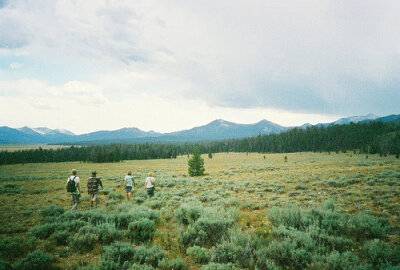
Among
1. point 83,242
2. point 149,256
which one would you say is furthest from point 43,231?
point 149,256

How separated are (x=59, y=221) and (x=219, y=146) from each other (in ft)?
491

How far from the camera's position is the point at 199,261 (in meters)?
5.56

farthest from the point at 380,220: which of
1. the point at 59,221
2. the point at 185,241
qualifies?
the point at 59,221

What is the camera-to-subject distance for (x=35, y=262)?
513cm

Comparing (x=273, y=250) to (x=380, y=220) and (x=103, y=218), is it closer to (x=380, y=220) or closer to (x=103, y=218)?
(x=380, y=220)

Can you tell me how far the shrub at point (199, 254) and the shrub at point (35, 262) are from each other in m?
3.88

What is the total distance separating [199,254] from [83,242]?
4022 millimetres

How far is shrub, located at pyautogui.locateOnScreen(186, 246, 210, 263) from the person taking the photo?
18.3 feet

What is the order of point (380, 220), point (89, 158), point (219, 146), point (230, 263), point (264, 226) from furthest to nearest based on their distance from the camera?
point (219, 146) < point (89, 158) < point (264, 226) < point (380, 220) < point (230, 263)

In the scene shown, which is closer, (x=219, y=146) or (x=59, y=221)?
(x=59, y=221)

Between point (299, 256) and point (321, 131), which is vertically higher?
point (321, 131)

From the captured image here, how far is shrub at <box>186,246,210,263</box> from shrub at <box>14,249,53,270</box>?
3883 millimetres

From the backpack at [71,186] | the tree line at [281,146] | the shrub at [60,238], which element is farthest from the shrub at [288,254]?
the tree line at [281,146]

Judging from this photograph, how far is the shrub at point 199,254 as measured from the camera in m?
5.57
